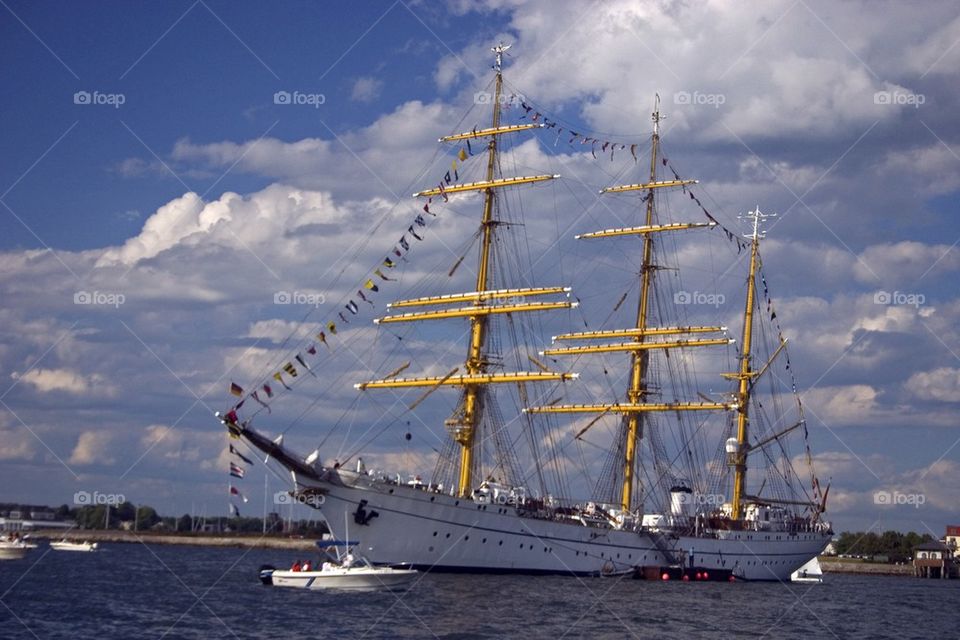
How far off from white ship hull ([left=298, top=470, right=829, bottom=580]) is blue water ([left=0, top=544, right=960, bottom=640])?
193 centimetres

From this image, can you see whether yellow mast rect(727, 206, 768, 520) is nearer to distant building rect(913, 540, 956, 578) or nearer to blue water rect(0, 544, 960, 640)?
blue water rect(0, 544, 960, 640)

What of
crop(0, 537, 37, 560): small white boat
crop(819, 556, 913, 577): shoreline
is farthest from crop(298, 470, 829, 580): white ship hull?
crop(819, 556, 913, 577): shoreline

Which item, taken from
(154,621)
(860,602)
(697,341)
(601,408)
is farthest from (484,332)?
(154,621)

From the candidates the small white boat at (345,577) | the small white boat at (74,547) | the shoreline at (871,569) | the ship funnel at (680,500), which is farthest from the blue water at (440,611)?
the shoreline at (871,569)

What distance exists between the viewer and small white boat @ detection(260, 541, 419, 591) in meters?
51.1

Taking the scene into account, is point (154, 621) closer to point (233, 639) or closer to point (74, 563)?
point (233, 639)

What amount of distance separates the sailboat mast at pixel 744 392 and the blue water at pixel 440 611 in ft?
77.6

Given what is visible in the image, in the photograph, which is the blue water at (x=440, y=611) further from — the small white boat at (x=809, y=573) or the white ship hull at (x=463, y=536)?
the small white boat at (x=809, y=573)

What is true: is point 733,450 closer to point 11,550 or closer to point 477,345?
point 477,345

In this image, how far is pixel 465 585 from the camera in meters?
55.4

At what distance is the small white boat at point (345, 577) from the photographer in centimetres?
A: 5112

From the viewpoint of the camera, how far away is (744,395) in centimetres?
9569

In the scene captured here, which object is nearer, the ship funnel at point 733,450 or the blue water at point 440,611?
the blue water at point 440,611

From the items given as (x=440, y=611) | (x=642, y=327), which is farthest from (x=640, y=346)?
(x=440, y=611)
